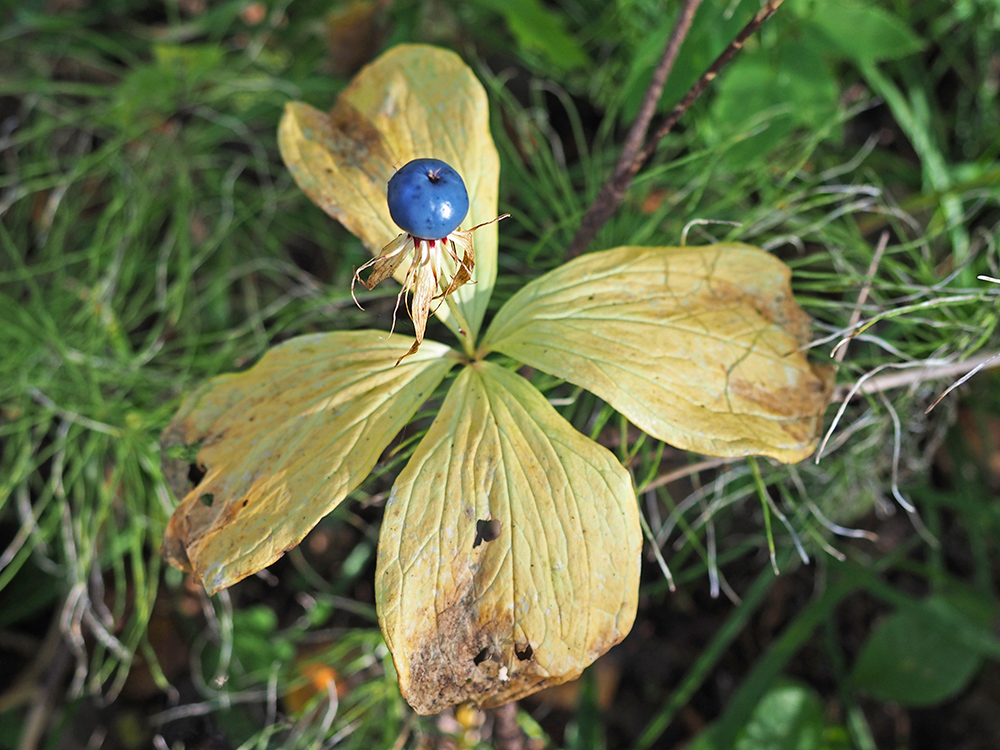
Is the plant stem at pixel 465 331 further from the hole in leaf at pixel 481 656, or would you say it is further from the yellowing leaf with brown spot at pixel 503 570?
the hole in leaf at pixel 481 656

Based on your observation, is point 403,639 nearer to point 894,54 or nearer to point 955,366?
point 955,366

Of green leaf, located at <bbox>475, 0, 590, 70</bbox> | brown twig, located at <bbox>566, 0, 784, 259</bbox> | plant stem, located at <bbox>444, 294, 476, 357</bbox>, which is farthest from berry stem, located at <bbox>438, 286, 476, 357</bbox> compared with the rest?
green leaf, located at <bbox>475, 0, 590, 70</bbox>

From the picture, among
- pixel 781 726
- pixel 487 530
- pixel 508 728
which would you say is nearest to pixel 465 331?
pixel 487 530

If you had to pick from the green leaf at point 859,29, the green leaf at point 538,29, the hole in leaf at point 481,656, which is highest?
the green leaf at point 859,29

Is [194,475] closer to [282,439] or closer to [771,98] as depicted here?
[282,439]

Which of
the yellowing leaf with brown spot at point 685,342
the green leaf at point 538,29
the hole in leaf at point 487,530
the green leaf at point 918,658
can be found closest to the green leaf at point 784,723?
the green leaf at point 918,658

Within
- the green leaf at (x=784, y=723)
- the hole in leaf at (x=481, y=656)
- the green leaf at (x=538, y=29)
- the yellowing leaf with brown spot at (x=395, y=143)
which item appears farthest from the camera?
the green leaf at (x=538, y=29)

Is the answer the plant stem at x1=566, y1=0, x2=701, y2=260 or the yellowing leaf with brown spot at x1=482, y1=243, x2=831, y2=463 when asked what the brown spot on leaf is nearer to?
the yellowing leaf with brown spot at x1=482, y1=243, x2=831, y2=463
